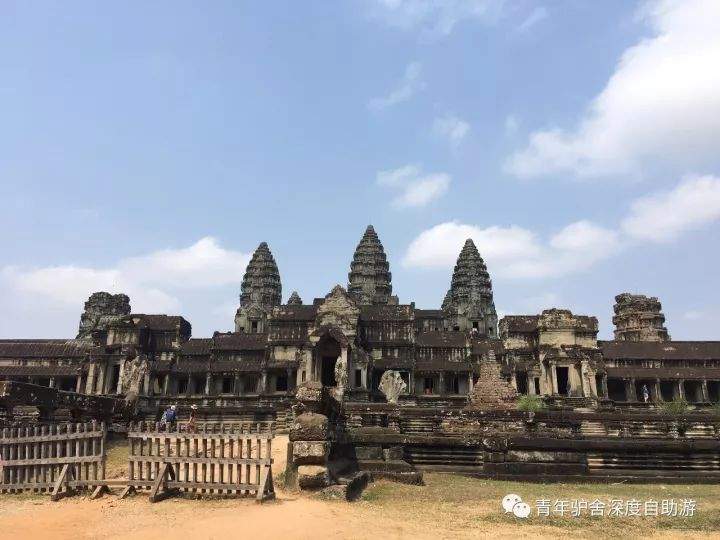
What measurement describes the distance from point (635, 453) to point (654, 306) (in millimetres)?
59644

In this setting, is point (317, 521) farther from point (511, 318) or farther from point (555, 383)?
point (511, 318)

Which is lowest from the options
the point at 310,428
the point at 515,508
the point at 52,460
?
the point at 515,508

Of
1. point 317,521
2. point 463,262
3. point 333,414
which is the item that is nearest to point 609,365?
point 463,262

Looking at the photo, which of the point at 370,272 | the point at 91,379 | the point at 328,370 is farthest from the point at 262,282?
the point at 328,370

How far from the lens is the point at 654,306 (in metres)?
67.0

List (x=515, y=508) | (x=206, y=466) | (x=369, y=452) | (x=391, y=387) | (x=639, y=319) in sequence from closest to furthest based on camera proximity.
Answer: (x=515, y=508) < (x=206, y=466) < (x=369, y=452) < (x=391, y=387) < (x=639, y=319)

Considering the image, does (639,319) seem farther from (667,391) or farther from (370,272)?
(370,272)

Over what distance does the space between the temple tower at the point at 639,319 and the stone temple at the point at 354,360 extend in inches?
629

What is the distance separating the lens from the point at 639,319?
67.0 m

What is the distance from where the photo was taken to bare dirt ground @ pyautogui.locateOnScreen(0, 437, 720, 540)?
312 inches

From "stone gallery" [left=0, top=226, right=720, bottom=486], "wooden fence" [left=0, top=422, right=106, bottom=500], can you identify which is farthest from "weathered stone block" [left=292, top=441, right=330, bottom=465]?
"wooden fence" [left=0, top=422, right=106, bottom=500]

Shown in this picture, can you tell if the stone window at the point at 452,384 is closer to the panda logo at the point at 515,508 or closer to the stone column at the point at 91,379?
the stone column at the point at 91,379

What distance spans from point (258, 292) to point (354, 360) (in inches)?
1517

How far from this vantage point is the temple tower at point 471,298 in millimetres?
73562
